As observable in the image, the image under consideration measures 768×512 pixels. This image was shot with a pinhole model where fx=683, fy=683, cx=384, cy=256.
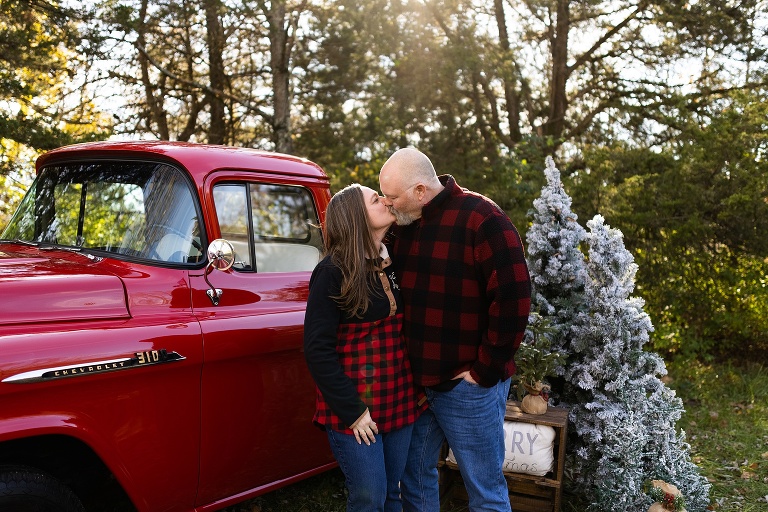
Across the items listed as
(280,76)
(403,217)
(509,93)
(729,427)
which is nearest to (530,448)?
(403,217)

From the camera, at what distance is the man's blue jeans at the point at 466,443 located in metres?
3.02

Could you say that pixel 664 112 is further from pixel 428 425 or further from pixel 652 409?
pixel 428 425

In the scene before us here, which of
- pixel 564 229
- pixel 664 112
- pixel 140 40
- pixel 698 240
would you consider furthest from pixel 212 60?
pixel 564 229

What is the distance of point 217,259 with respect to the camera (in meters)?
3.34

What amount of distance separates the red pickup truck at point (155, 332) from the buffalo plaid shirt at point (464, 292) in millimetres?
985

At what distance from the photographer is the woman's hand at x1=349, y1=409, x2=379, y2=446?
110 inches

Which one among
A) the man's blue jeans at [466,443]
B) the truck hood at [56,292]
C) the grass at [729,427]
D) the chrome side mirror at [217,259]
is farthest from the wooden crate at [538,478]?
the truck hood at [56,292]

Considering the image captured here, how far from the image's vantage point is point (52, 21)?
333 inches

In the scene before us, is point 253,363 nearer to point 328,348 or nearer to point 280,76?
point 328,348

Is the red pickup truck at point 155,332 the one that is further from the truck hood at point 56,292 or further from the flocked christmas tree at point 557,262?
the flocked christmas tree at point 557,262

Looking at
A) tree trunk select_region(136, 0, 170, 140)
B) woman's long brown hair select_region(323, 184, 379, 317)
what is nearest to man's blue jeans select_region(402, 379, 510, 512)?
woman's long brown hair select_region(323, 184, 379, 317)

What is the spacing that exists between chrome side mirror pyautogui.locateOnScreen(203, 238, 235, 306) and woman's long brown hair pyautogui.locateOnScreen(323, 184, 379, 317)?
644 millimetres

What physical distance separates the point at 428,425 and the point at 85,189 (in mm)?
2243

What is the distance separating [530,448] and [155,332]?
7.63 feet
